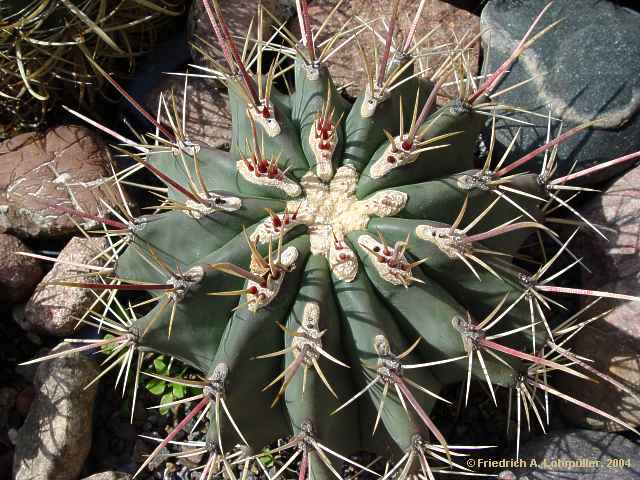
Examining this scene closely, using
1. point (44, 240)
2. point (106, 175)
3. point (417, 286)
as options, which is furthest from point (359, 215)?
point (44, 240)

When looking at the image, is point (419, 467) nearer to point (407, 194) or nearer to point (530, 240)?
point (407, 194)

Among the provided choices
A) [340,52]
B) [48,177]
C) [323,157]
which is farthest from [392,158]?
[48,177]

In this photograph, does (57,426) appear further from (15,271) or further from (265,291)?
(265,291)

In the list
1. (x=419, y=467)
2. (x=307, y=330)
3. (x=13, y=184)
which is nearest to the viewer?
(x=307, y=330)

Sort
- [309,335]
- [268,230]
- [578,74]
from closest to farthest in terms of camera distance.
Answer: [309,335] < [268,230] < [578,74]

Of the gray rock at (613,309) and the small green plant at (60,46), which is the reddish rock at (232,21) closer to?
the small green plant at (60,46)

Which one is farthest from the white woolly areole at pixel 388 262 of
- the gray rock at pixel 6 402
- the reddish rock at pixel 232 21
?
the gray rock at pixel 6 402
